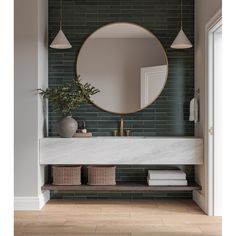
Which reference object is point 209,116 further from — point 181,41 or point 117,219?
point 117,219

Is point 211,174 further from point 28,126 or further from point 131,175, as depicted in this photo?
point 28,126

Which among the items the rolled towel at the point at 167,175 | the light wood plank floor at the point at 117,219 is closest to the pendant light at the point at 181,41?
the rolled towel at the point at 167,175

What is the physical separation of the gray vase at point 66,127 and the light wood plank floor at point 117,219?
30.8 inches

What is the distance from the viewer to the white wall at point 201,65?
469 cm

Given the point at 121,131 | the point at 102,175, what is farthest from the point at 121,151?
the point at 121,131

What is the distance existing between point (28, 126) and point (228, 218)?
331 centimetres

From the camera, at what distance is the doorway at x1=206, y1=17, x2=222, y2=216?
4508 mm

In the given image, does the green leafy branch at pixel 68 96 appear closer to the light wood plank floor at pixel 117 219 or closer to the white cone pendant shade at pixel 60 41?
the white cone pendant shade at pixel 60 41

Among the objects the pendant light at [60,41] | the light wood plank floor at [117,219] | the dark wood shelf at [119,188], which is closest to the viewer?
the light wood plank floor at [117,219]

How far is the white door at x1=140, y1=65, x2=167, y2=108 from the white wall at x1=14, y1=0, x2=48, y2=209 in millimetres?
1247

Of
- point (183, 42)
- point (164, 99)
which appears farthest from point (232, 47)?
point (164, 99)

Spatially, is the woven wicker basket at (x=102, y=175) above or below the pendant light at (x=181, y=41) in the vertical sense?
below

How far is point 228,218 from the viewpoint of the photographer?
5.85 feet

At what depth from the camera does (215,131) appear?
4496 millimetres
